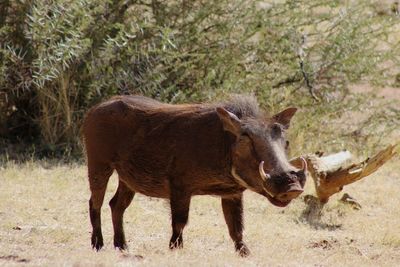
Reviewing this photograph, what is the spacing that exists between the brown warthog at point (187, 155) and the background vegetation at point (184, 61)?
131 inches

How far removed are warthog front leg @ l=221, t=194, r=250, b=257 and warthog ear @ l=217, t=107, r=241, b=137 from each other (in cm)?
60

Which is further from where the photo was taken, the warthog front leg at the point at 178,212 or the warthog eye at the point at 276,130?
the warthog front leg at the point at 178,212

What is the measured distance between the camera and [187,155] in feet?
24.6

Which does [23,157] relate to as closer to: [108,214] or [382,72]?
[108,214]

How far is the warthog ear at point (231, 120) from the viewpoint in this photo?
290 inches

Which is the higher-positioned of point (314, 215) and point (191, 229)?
point (191, 229)

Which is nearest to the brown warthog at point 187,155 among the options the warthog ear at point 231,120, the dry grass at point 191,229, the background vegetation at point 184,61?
the warthog ear at point 231,120

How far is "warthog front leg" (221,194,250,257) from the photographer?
25.3ft

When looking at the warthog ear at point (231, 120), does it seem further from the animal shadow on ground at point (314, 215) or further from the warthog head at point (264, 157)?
the animal shadow on ground at point (314, 215)

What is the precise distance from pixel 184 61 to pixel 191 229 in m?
3.45

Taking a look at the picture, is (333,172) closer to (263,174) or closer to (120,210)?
(120,210)

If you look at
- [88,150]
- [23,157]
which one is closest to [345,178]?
[88,150]

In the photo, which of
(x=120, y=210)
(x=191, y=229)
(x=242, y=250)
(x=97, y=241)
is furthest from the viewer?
(x=191, y=229)

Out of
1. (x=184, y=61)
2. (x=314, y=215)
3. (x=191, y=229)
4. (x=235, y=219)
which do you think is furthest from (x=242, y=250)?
(x=184, y=61)
